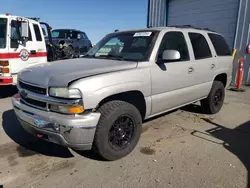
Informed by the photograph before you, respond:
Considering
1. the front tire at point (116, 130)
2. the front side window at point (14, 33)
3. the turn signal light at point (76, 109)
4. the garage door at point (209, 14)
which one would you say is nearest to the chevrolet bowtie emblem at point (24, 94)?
the turn signal light at point (76, 109)

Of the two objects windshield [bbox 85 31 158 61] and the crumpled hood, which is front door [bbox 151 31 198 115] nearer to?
windshield [bbox 85 31 158 61]

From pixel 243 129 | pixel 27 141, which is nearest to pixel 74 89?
pixel 27 141

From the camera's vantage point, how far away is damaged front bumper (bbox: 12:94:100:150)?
2.58 metres

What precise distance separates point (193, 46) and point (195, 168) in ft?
7.76

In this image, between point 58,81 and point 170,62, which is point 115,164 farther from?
point 170,62

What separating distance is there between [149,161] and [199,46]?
2608mm

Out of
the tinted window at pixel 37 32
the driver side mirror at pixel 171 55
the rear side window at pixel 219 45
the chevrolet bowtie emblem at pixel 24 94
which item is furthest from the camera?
the tinted window at pixel 37 32

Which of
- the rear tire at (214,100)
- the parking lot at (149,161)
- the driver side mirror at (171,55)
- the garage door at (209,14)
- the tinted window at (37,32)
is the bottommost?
the parking lot at (149,161)

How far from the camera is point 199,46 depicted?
4492 mm

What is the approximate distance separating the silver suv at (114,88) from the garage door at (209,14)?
5408mm

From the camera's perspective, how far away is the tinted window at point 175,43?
147 inches

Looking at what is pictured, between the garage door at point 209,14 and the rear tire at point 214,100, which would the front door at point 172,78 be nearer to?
the rear tire at point 214,100

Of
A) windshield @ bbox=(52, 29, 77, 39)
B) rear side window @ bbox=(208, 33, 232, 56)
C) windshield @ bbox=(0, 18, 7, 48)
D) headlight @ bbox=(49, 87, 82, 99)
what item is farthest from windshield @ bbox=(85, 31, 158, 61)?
windshield @ bbox=(52, 29, 77, 39)

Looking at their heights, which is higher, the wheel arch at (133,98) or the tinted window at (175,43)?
the tinted window at (175,43)
